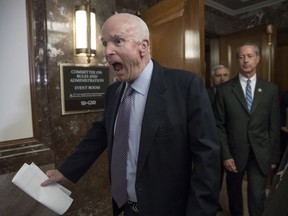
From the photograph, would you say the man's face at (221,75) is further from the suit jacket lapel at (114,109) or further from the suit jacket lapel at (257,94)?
the suit jacket lapel at (114,109)

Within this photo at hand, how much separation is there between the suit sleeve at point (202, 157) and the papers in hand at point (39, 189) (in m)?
0.60

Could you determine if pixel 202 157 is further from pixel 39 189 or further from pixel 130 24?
pixel 39 189

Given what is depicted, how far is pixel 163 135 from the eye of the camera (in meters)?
0.98

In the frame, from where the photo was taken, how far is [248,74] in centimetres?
195

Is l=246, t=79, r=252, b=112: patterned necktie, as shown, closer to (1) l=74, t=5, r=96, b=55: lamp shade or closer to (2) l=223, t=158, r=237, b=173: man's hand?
(2) l=223, t=158, r=237, b=173: man's hand

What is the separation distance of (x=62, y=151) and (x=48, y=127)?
0.70 feet

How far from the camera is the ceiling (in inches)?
140

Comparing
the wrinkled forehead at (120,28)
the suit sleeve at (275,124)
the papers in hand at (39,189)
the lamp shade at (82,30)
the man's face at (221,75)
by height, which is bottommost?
the papers in hand at (39,189)

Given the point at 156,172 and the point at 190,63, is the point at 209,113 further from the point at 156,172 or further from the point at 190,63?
the point at 190,63

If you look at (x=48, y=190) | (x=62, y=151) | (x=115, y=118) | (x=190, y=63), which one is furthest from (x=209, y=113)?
(x=62, y=151)

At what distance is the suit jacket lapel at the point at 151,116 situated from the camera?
977 mm

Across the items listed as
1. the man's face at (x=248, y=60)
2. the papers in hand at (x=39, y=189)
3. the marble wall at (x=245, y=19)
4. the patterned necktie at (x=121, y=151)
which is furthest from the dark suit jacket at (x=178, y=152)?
the marble wall at (x=245, y=19)

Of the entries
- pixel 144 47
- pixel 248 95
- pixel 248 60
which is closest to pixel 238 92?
pixel 248 95

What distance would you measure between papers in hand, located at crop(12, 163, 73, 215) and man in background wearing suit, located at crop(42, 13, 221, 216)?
1.12ft
